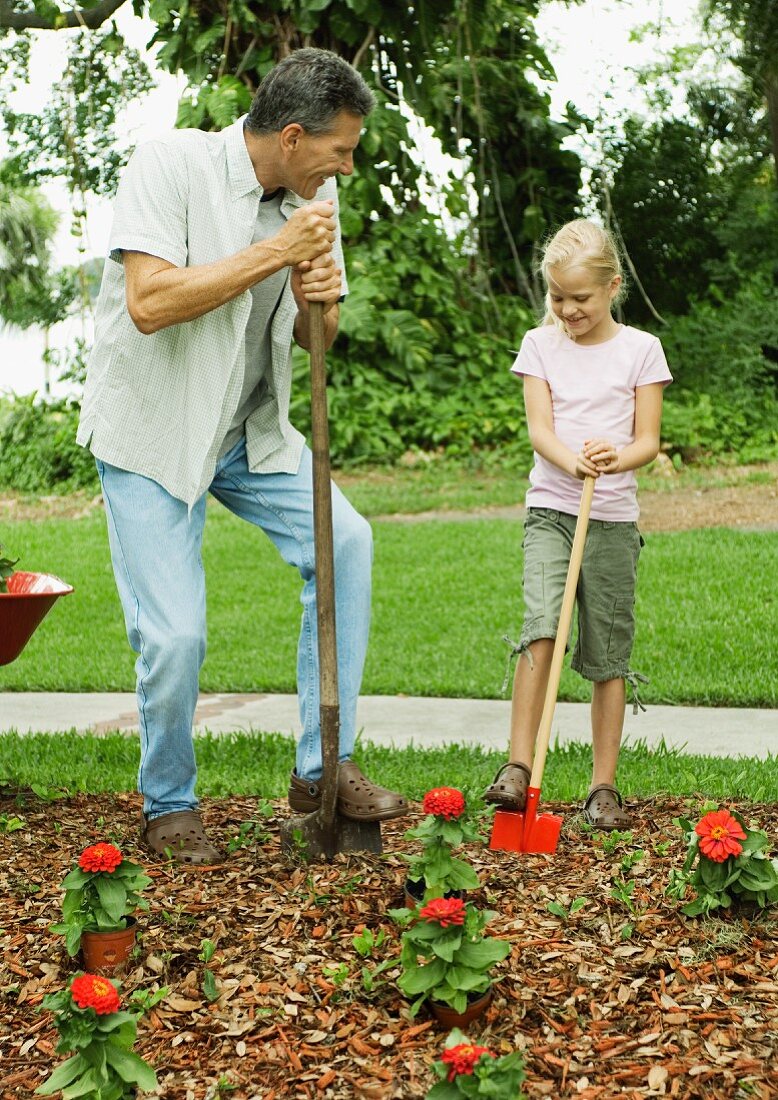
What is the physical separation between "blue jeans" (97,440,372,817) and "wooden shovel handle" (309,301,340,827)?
148 millimetres

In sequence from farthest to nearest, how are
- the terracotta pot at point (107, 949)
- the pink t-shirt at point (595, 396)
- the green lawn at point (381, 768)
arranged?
the green lawn at point (381, 768), the pink t-shirt at point (595, 396), the terracotta pot at point (107, 949)

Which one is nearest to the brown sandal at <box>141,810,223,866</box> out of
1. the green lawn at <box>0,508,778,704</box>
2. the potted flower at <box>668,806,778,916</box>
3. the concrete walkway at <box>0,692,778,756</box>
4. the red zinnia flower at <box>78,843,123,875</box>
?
the red zinnia flower at <box>78,843,123,875</box>

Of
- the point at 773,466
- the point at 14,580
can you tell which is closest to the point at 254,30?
the point at 773,466

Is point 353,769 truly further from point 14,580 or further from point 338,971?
point 14,580

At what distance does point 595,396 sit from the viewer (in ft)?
13.0

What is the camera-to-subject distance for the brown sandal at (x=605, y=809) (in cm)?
374

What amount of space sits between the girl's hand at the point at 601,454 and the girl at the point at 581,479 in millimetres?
113

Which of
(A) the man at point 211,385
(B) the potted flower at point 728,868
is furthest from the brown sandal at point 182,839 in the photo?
(B) the potted flower at point 728,868

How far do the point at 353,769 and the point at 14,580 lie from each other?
48.8 inches

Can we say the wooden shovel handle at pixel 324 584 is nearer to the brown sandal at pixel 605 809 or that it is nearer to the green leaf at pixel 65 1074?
the brown sandal at pixel 605 809

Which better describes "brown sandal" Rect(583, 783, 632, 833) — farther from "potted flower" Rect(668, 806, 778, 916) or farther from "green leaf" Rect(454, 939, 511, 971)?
"green leaf" Rect(454, 939, 511, 971)

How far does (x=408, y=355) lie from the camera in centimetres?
1265

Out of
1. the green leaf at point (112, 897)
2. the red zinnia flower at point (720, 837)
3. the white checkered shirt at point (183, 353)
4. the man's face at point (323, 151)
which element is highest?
the man's face at point (323, 151)

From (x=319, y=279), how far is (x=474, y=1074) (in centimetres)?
190
